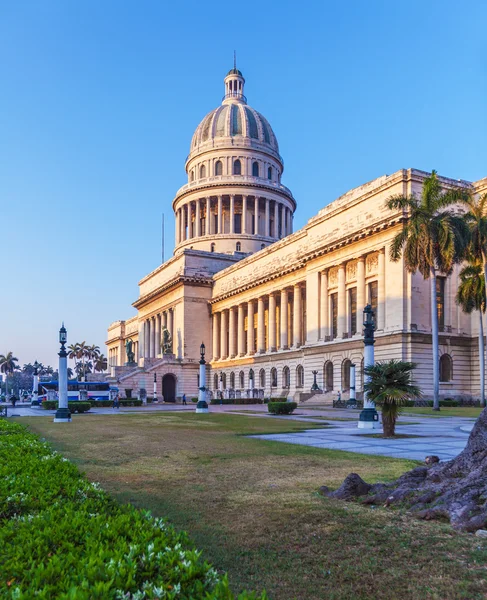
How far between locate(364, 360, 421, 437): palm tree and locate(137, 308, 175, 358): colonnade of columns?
249 feet

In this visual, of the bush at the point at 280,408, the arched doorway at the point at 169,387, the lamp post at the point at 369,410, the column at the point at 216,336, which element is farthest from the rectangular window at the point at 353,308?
the arched doorway at the point at 169,387

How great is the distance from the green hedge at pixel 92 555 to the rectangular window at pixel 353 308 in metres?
54.5

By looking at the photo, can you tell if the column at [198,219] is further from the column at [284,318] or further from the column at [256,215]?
the column at [284,318]

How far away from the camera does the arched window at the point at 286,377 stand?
74387mm

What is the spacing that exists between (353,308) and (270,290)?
20.3 meters

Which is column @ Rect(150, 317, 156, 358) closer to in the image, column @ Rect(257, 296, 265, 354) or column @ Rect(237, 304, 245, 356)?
column @ Rect(237, 304, 245, 356)

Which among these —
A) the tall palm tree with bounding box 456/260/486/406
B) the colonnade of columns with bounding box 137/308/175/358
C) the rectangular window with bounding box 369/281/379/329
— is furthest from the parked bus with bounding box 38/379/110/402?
the tall palm tree with bounding box 456/260/486/406

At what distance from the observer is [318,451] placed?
16.0m

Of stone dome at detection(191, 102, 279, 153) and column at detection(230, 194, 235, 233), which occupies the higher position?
stone dome at detection(191, 102, 279, 153)

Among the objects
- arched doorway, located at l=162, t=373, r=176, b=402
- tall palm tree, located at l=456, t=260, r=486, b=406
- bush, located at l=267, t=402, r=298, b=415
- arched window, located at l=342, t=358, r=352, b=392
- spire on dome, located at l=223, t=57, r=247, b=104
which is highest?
spire on dome, located at l=223, t=57, r=247, b=104

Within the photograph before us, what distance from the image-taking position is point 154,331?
108188mm

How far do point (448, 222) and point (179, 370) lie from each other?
2159 inches

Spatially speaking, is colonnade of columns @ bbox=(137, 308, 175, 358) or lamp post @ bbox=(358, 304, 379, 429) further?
colonnade of columns @ bbox=(137, 308, 175, 358)

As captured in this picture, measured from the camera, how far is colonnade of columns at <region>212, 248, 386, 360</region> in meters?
57.9
